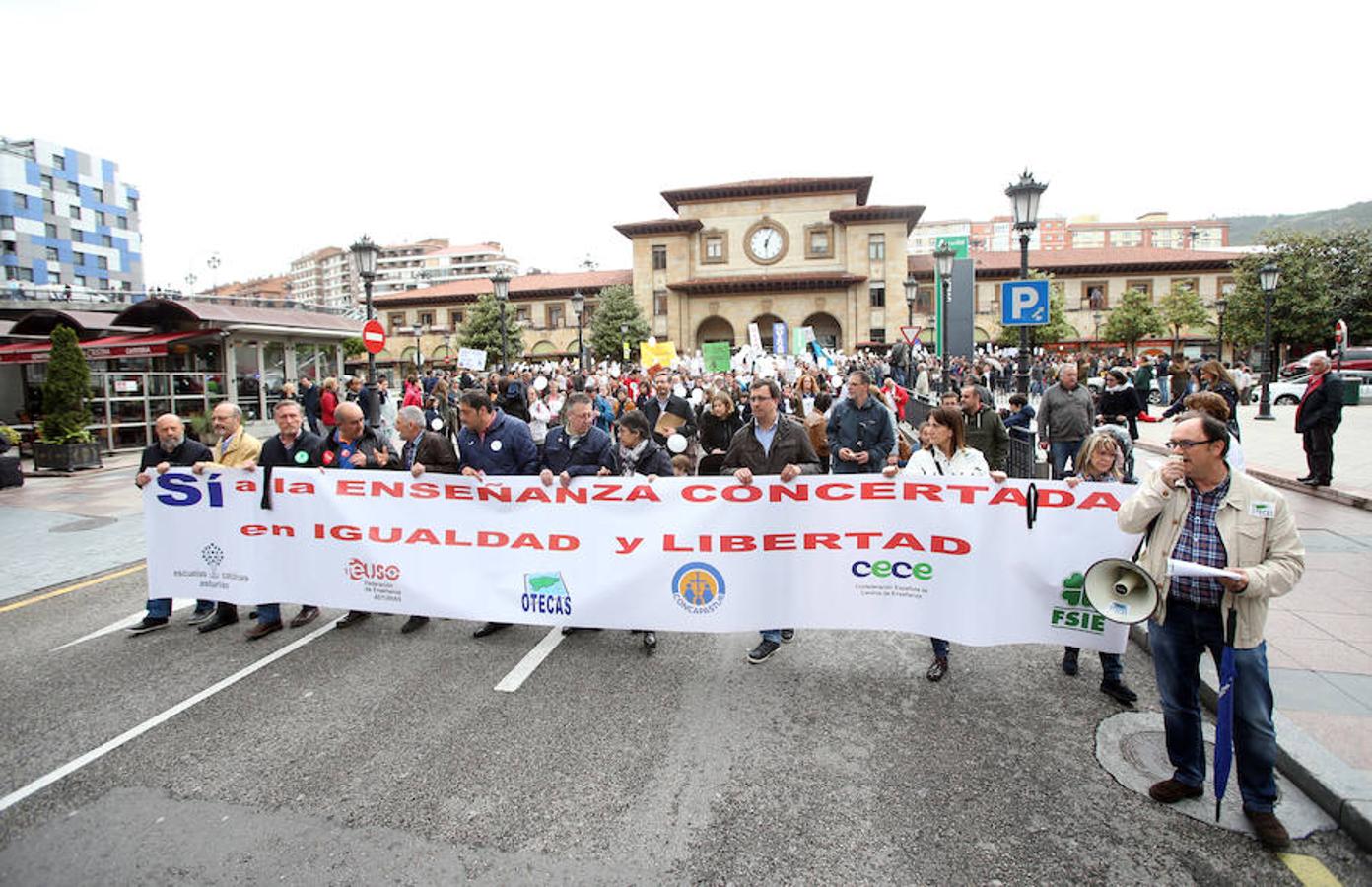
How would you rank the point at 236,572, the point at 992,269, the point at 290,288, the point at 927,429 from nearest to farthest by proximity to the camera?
the point at 927,429, the point at 236,572, the point at 992,269, the point at 290,288

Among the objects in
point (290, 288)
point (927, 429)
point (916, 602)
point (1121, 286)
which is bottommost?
point (916, 602)

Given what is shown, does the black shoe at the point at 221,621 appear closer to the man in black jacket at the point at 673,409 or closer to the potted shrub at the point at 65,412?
the man in black jacket at the point at 673,409

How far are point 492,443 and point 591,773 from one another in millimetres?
3128

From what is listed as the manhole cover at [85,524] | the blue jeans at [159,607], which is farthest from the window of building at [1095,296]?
the blue jeans at [159,607]

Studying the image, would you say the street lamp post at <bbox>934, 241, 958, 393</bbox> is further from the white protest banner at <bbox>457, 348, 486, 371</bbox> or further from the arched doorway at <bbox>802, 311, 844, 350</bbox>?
the arched doorway at <bbox>802, 311, 844, 350</bbox>

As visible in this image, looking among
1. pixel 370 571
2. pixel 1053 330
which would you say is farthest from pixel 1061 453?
pixel 1053 330

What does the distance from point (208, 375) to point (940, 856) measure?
24.0 metres

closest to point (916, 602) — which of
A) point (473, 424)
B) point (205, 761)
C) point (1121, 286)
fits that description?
point (473, 424)

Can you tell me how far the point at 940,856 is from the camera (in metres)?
3.21

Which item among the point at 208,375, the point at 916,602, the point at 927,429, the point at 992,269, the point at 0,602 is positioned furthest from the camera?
the point at 992,269

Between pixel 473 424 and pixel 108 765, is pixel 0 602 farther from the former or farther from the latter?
pixel 473 424

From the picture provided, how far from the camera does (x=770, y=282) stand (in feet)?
185

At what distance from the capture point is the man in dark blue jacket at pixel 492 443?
6180 millimetres

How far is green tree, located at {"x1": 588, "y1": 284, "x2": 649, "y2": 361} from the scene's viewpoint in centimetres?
5625
